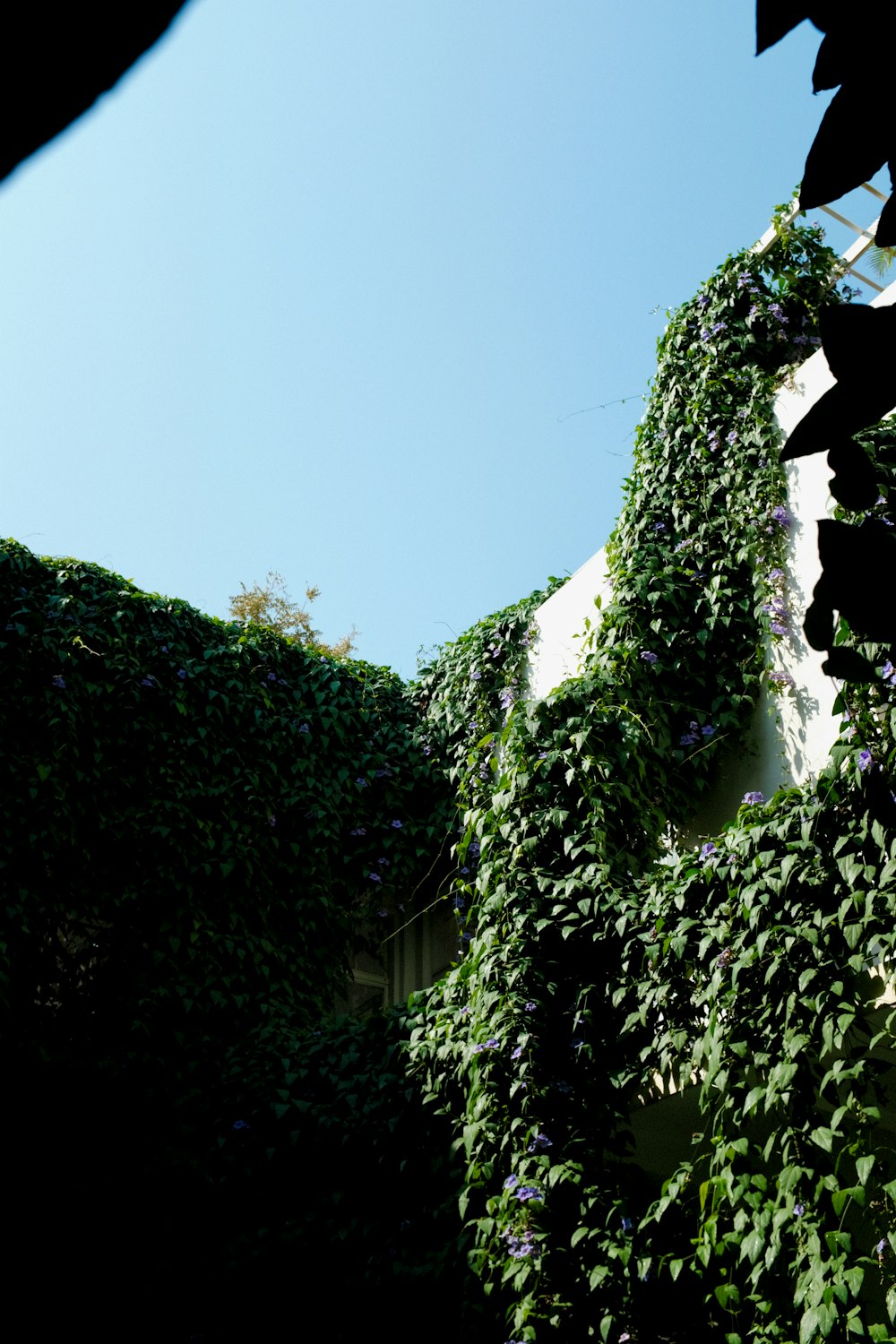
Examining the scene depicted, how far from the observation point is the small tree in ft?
41.3

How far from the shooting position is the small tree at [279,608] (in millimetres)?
12586

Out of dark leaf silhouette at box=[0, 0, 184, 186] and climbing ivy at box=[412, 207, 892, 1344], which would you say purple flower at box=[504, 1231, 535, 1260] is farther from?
dark leaf silhouette at box=[0, 0, 184, 186]

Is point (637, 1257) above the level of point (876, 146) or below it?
below

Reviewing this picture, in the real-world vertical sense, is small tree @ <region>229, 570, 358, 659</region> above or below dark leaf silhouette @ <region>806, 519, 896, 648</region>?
above

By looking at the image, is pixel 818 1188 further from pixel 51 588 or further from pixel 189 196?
pixel 189 196

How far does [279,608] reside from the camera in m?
12.8

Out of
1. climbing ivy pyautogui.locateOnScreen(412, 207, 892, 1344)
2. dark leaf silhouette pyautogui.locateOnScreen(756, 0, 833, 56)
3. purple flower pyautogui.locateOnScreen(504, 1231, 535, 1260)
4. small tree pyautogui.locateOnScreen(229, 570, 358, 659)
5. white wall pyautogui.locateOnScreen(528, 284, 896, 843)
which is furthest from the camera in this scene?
small tree pyautogui.locateOnScreen(229, 570, 358, 659)

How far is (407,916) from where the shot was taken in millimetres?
7191

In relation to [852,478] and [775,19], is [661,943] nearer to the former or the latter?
[852,478]

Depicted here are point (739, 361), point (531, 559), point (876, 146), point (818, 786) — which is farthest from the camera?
point (531, 559)

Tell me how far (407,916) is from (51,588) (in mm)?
2831

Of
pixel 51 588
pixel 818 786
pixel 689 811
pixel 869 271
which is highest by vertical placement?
pixel 869 271

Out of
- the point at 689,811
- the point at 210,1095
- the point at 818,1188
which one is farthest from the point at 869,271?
the point at 210,1095

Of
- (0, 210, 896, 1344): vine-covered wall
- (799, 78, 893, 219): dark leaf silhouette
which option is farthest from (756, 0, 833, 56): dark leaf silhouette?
(0, 210, 896, 1344): vine-covered wall
